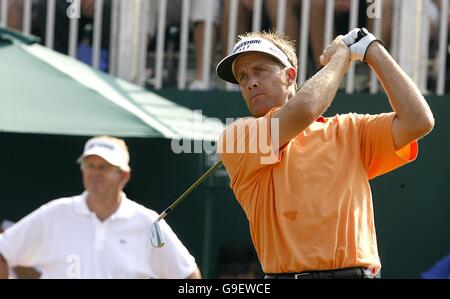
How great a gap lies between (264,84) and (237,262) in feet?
11.6

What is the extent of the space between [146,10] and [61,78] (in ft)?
4.21

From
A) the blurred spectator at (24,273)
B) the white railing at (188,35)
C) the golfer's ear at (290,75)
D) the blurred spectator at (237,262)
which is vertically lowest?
the blurred spectator at (237,262)

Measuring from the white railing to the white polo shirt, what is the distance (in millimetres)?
2337

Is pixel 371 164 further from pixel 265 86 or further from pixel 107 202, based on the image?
pixel 107 202

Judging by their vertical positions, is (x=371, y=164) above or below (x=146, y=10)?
below

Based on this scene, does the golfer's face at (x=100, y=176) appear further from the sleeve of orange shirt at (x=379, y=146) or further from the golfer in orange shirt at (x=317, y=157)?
the sleeve of orange shirt at (x=379, y=146)

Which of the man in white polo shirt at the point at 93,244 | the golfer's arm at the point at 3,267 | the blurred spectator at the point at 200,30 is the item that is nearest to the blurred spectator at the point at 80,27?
the blurred spectator at the point at 200,30

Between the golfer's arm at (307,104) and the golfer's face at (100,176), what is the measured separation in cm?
240

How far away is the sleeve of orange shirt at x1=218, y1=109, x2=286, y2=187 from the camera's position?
169 inches

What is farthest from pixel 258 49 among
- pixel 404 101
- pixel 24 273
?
pixel 24 273

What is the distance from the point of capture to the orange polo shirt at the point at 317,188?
415cm

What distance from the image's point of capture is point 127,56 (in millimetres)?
8484

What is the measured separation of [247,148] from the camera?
14.4ft

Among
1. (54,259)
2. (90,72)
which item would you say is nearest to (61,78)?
(90,72)
